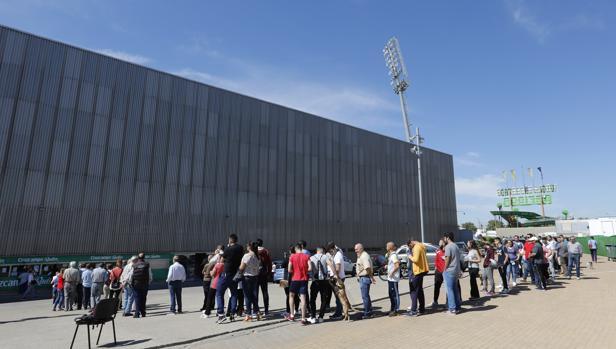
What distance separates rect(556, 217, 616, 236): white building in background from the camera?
54562 millimetres

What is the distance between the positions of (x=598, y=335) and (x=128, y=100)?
27075 millimetres

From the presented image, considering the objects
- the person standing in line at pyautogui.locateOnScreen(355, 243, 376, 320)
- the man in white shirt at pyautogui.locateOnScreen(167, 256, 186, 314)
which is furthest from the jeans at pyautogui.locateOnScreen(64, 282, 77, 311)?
the person standing in line at pyautogui.locateOnScreen(355, 243, 376, 320)

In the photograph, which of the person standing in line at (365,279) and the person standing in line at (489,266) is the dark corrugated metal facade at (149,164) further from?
the person standing in line at (489,266)

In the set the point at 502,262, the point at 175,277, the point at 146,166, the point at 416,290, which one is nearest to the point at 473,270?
the point at 502,262

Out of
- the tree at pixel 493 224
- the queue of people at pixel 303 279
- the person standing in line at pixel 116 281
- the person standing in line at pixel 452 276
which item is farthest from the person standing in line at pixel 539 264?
the tree at pixel 493 224

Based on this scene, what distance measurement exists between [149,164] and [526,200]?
Answer: 99314 mm

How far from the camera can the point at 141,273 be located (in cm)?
1077

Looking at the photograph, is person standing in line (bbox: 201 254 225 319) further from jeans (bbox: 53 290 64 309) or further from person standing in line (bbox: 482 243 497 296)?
person standing in line (bbox: 482 243 497 296)

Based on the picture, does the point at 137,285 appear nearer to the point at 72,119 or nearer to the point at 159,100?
the point at 72,119

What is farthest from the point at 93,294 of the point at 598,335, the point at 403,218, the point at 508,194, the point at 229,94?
the point at 508,194

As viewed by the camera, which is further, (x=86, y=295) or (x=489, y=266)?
(x=86, y=295)

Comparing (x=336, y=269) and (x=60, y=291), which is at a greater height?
(x=336, y=269)

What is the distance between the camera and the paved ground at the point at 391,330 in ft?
22.3

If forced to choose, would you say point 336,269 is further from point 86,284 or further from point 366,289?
point 86,284
